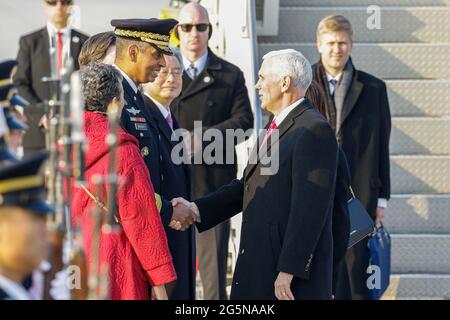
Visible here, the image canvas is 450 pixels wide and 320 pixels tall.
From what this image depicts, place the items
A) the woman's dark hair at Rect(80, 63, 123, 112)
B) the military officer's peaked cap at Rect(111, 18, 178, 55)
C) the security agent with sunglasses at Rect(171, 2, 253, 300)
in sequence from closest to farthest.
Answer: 1. the woman's dark hair at Rect(80, 63, 123, 112)
2. the military officer's peaked cap at Rect(111, 18, 178, 55)
3. the security agent with sunglasses at Rect(171, 2, 253, 300)

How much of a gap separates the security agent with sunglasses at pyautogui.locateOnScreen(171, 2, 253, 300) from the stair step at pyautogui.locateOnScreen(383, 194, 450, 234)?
1.40m

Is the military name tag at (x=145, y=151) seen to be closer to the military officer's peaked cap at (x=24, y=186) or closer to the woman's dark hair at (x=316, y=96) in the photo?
the woman's dark hair at (x=316, y=96)

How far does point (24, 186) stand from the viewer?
3961 millimetres

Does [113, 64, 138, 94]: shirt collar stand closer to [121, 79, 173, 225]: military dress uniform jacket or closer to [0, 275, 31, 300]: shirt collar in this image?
[121, 79, 173, 225]: military dress uniform jacket

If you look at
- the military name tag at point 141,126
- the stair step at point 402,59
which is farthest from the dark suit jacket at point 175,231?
the stair step at point 402,59

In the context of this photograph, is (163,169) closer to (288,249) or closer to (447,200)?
(288,249)

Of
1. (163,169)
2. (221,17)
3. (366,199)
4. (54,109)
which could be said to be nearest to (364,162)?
(366,199)

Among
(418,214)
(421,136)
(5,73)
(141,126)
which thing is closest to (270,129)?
(141,126)

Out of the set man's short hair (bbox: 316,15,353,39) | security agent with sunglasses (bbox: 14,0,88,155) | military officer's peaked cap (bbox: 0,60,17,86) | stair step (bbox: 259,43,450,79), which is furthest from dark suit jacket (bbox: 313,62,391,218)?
military officer's peaked cap (bbox: 0,60,17,86)

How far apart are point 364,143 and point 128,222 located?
3.65 meters

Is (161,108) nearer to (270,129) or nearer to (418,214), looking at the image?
(270,129)

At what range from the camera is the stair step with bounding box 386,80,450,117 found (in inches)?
423

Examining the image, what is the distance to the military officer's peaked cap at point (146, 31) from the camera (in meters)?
6.96

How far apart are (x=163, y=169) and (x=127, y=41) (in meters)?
0.68
